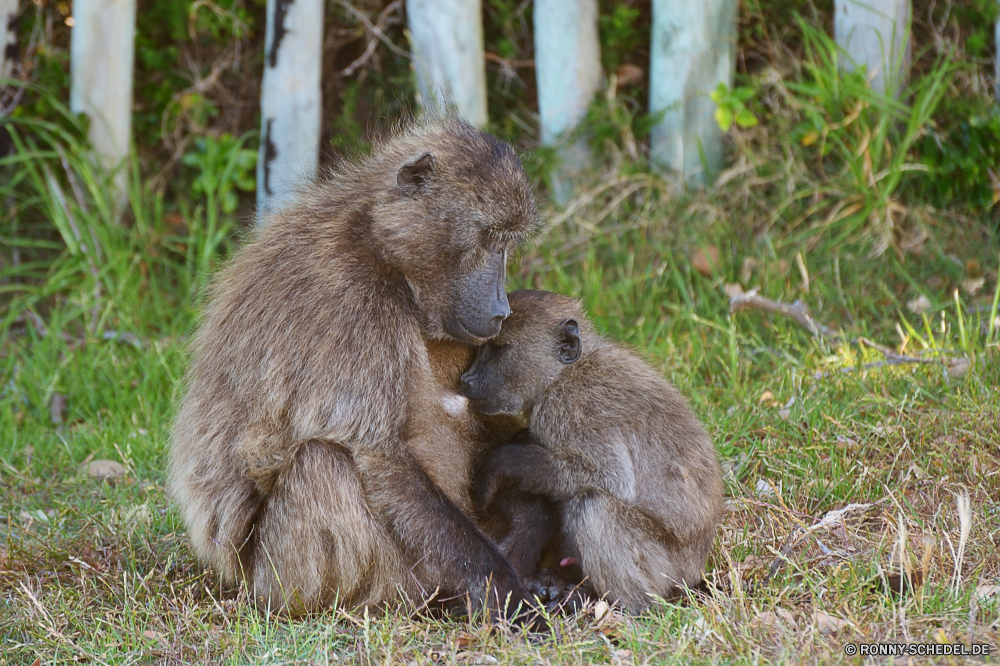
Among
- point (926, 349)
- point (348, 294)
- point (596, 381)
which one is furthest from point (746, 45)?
point (348, 294)

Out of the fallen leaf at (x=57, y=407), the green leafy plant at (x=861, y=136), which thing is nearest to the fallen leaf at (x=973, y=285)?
the green leafy plant at (x=861, y=136)

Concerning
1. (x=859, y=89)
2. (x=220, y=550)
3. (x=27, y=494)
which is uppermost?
(x=859, y=89)

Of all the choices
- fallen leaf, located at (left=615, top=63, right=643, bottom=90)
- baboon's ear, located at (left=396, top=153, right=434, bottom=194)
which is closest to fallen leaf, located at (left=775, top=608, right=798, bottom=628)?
baboon's ear, located at (left=396, top=153, right=434, bottom=194)

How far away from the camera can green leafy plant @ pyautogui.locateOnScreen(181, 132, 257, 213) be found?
5.66 m

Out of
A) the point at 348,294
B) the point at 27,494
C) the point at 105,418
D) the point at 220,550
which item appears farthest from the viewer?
the point at 105,418

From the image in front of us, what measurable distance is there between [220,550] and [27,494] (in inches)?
54.7

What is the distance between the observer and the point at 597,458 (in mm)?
2797

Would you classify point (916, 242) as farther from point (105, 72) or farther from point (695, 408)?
point (105, 72)

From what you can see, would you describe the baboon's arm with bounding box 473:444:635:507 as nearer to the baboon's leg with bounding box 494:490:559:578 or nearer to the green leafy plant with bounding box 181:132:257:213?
the baboon's leg with bounding box 494:490:559:578

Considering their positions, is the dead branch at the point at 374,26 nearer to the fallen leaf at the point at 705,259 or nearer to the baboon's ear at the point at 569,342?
the fallen leaf at the point at 705,259

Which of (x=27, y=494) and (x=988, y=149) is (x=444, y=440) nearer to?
(x=27, y=494)

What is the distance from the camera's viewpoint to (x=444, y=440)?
2883 mm

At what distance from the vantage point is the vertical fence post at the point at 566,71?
554 centimetres

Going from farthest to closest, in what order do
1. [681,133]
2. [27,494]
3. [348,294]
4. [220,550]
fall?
1. [681,133]
2. [27,494]
3. [220,550]
4. [348,294]
